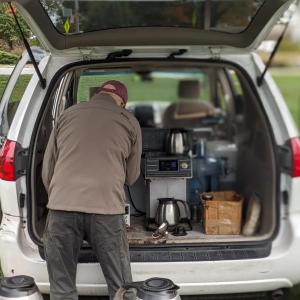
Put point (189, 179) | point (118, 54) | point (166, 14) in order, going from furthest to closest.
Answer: point (189, 179) < point (166, 14) < point (118, 54)

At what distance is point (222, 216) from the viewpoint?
4418 mm

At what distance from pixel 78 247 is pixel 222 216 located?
127 centimetres

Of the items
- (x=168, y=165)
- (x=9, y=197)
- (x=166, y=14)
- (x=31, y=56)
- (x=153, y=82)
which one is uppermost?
(x=153, y=82)

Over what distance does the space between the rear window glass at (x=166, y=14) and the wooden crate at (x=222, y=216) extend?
4.03ft

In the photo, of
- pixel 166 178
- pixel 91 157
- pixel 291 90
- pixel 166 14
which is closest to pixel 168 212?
pixel 166 178

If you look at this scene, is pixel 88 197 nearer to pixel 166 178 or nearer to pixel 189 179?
pixel 166 178

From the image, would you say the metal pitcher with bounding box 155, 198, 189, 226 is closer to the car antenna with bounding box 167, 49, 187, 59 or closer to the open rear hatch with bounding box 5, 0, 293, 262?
the open rear hatch with bounding box 5, 0, 293, 262

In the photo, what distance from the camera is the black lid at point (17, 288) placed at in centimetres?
317

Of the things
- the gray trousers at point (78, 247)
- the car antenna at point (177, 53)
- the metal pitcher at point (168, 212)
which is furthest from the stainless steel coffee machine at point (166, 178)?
the gray trousers at point (78, 247)

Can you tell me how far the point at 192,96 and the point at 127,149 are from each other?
5.19 metres

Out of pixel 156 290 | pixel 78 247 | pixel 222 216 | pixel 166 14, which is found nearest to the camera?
pixel 156 290

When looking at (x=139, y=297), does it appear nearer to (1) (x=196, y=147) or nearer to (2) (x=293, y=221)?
(2) (x=293, y=221)

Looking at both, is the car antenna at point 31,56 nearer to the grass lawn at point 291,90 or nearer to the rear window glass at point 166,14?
the rear window glass at point 166,14

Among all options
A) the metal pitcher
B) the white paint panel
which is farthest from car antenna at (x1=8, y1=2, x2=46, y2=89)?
the metal pitcher
